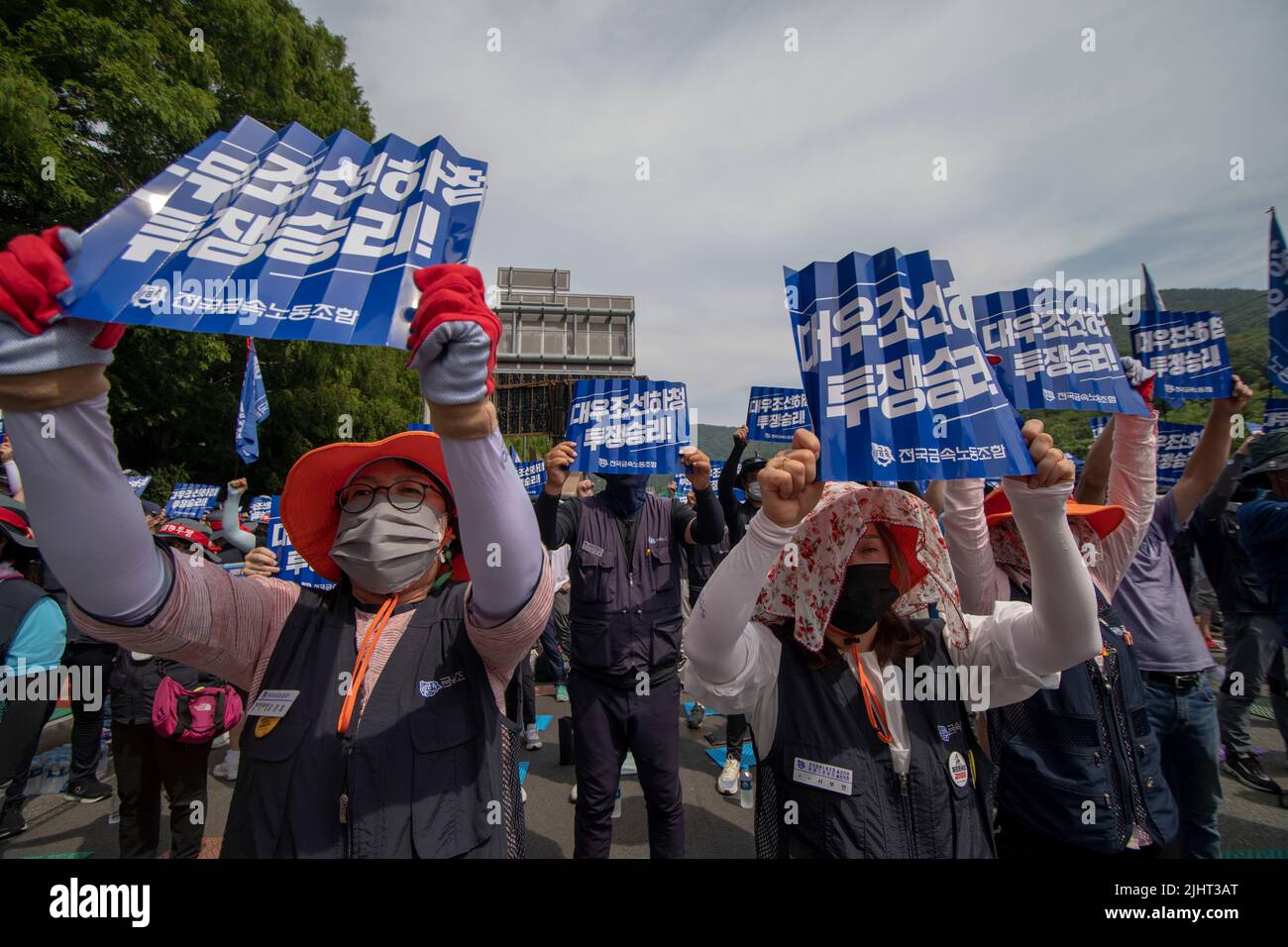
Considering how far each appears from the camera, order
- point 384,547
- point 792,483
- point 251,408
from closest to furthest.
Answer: point 792,483 < point 384,547 < point 251,408

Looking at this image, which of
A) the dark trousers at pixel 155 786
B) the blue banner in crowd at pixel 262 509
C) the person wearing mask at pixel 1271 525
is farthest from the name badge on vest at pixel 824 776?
the blue banner in crowd at pixel 262 509

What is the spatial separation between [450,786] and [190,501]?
A: 371 inches

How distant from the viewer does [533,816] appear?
4262mm

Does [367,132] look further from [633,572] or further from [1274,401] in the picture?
[1274,401]

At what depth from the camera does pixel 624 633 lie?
338cm

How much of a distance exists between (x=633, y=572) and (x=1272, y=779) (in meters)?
5.20

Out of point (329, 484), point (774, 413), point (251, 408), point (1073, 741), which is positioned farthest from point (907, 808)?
point (251, 408)

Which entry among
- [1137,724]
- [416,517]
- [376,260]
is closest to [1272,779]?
[1137,724]

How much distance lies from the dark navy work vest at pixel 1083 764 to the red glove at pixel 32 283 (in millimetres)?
3045

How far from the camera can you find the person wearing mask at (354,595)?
1218 mm

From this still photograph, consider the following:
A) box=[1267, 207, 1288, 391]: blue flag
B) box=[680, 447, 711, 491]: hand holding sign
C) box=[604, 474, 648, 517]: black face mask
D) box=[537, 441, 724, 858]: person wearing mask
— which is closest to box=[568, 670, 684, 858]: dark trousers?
box=[537, 441, 724, 858]: person wearing mask

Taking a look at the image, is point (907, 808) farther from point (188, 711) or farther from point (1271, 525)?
point (188, 711)

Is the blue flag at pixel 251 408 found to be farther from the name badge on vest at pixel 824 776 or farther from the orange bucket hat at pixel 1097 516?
the orange bucket hat at pixel 1097 516

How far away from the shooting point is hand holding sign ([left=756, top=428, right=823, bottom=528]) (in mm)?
1496
